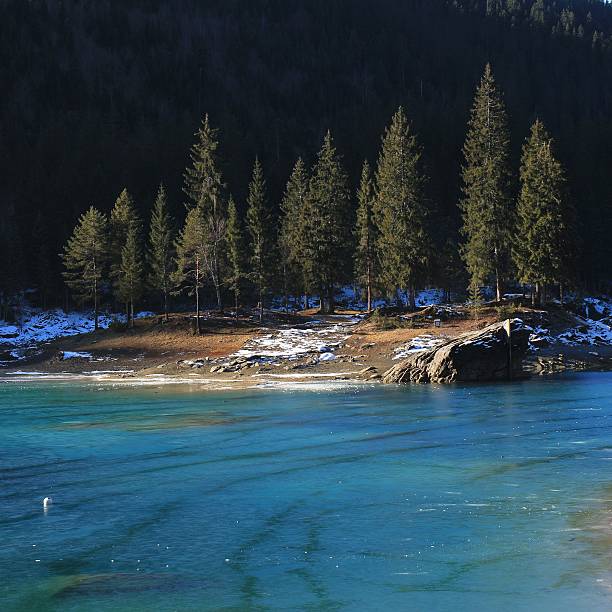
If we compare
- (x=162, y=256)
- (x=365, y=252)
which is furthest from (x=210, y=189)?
(x=365, y=252)

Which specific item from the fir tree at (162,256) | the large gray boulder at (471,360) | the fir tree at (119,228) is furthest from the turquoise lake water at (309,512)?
the fir tree at (119,228)

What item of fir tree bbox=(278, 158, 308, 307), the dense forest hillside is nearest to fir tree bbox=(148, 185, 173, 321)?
fir tree bbox=(278, 158, 308, 307)

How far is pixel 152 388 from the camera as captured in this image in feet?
119

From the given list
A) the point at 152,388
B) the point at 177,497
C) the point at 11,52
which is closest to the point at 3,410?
the point at 152,388

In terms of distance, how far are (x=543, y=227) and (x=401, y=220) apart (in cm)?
1167

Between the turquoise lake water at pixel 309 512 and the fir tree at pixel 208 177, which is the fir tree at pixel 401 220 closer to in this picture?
the fir tree at pixel 208 177

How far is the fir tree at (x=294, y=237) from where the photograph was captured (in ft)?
225

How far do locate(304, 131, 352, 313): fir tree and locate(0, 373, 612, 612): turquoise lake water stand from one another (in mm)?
41953

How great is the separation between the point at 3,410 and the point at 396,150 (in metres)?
44.0

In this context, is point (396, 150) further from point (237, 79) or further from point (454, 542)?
point (237, 79)

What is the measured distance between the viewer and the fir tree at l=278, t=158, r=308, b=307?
225ft

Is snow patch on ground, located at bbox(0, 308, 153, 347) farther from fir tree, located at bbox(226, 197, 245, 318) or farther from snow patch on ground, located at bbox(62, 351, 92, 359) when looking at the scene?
fir tree, located at bbox(226, 197, 245, 318)

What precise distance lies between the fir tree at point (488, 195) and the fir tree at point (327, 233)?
38.6 feet

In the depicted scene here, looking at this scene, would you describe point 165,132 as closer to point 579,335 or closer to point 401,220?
point 401,220
